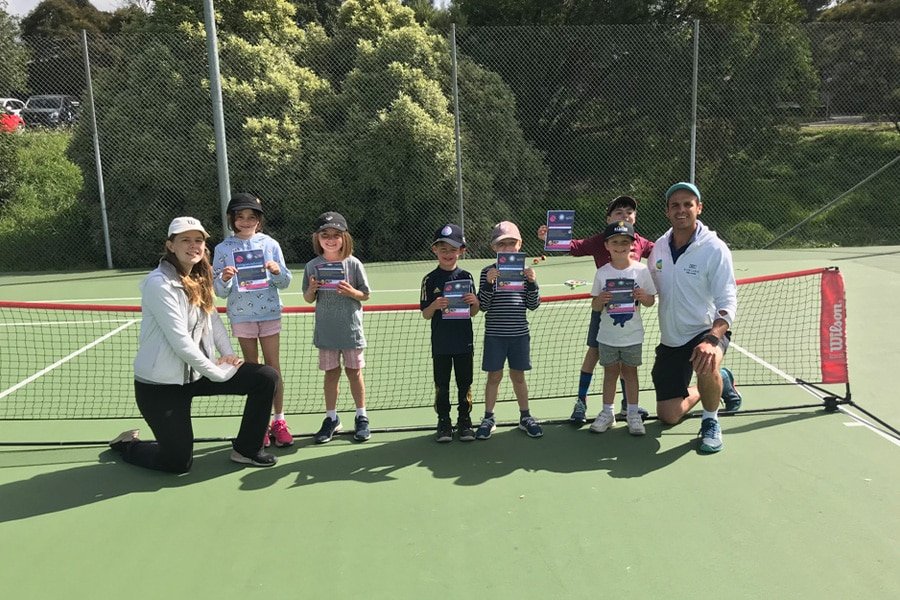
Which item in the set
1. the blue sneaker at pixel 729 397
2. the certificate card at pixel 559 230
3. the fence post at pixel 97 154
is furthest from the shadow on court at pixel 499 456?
the fence post at pixel 97 154

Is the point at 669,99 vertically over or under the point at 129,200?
over

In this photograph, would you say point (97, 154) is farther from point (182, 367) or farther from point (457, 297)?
point (457, 297)

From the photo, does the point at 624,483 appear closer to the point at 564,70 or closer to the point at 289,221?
the point at 289,221

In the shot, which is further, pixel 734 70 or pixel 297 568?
pixel 734 70

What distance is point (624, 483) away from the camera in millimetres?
4102

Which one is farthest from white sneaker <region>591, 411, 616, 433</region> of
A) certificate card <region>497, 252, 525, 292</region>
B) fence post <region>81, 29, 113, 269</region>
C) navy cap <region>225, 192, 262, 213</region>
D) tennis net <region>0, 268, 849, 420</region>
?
fence post <region>81, 29, 113, 269</region>

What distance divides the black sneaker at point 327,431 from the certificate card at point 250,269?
105 cm

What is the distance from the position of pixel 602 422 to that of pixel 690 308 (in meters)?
0.97

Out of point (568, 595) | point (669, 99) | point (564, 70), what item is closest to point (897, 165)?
point (669, 99)

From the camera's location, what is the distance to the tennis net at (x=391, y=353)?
5492mm

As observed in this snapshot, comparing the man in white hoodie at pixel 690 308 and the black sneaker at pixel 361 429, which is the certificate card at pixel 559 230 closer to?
the man in white hoodie at pixel 690 308

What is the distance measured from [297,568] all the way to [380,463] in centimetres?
122

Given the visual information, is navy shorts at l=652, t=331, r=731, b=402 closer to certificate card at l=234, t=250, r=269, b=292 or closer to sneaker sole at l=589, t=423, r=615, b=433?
sneaker sole at l=589, t=423, r=615, b=433

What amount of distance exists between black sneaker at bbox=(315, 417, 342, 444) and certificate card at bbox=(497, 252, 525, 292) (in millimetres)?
1488
